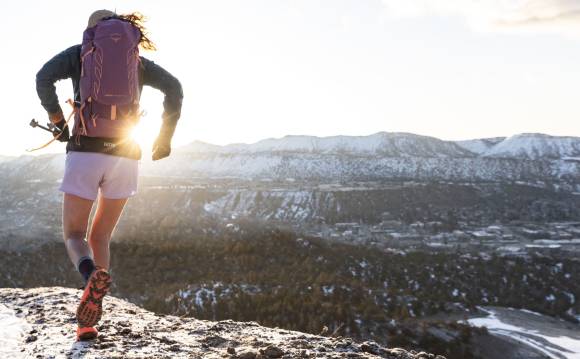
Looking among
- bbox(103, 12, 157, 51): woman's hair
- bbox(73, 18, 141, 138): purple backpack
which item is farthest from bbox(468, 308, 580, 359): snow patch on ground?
bbox(73, 18, 141, 138): purple backpack

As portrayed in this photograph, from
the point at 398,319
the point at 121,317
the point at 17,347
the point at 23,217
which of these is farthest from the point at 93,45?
the point at 23,217

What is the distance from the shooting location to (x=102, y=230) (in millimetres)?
3430

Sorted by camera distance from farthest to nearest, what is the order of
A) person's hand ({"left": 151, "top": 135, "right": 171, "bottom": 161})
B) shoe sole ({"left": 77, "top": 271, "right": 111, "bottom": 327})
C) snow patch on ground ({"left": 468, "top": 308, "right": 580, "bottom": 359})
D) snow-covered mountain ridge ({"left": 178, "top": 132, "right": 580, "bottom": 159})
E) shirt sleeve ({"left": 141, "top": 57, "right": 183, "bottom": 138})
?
1. snow-covered mountain ridge ({"left": 178, "top": 132, "right": 580, "bottom": 159})
2. snow patch on ground ({"left": 468, "top": 308, "right": 580, "bottom": 359})
3. person's hand ({"left": 151, "top": 135, "right": 171, "bottom": 161})
4. shirt sleeve ({"left": 141, "top": 57, "right": 183, "bottom": 138})
5. shoe sole ({"left": 77, "top": 271, "right": 111, "bottom": 327})

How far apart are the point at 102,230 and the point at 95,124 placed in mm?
826

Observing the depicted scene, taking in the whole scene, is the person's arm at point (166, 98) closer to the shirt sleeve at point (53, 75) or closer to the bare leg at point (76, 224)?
the shirt sleeve at point (53, 75)

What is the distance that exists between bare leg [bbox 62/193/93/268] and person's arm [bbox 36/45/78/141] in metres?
0.59

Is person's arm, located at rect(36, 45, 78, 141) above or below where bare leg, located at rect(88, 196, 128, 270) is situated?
above

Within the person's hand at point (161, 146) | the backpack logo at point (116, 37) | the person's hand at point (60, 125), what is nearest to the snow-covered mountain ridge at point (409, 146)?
the person's hand at point (161, 146)

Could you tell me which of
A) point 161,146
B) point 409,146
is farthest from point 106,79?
point 409,146

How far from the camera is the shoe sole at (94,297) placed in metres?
3.03

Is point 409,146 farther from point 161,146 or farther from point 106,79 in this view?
point 106,79

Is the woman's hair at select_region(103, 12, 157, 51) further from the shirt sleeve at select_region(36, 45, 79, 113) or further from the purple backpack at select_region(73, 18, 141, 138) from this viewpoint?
the shirt sleeve at select_region(36, 45, 79, 113)

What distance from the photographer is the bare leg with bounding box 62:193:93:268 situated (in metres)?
3.11

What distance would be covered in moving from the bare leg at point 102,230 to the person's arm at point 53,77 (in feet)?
2.33
